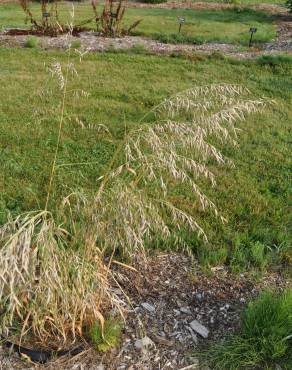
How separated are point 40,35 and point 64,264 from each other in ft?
32.5

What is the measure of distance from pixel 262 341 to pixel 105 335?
3.00 feet

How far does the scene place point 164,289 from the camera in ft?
10.8

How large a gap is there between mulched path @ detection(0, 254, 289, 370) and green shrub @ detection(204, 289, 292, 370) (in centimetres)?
17

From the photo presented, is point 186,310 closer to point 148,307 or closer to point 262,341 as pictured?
point 148,307

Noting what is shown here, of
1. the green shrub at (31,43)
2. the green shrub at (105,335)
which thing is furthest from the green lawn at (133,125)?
the green shrub at (105,335)

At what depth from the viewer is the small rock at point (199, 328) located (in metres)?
2.94

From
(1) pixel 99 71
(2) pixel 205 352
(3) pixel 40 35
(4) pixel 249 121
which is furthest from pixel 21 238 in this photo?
(3) pixel 40 35

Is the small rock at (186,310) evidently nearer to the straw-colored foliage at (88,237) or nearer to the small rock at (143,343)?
the small rock at (143,343)

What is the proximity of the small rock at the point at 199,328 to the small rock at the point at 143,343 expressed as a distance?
1.03 ft

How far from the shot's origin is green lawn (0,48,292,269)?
423 centimetres

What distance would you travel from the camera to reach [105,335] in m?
2.70

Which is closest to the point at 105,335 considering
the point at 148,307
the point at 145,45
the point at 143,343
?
the point at 143,343

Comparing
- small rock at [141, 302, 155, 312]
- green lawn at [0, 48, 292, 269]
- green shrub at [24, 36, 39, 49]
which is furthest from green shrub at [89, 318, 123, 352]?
green shrub at [24, 36, 39, 49]

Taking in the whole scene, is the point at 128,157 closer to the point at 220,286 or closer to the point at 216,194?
the point at 220,286
